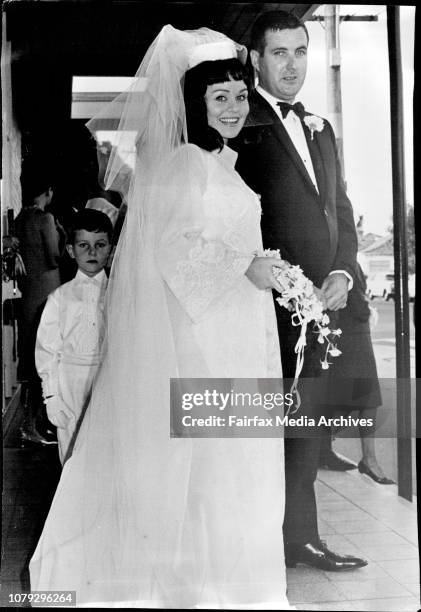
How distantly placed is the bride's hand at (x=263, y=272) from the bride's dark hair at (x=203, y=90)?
16.5 inches

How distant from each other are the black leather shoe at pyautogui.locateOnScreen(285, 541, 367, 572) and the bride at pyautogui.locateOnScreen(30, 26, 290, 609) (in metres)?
0.04

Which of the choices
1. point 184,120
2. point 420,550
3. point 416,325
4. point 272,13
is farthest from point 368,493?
point 272,13

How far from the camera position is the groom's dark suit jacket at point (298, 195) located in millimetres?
2541

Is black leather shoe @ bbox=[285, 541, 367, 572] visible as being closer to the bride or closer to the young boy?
the bride

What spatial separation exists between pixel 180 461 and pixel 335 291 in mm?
805

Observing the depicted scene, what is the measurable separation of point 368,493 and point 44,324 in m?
1.30

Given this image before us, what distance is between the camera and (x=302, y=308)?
2553 mm

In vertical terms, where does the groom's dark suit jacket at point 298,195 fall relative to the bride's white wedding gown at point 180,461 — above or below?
above

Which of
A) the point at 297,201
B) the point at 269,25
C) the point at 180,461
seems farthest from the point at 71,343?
the point at 269,25

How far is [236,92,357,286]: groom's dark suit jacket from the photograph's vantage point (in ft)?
8.34

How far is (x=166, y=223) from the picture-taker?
248 cm

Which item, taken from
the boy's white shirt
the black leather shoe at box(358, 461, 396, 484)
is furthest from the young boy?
the black leather shoe at box(358, 461, 396, 484)

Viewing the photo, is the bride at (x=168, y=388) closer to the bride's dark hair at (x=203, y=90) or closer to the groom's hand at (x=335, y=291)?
the bride's dark hair at (x=203, y=90)

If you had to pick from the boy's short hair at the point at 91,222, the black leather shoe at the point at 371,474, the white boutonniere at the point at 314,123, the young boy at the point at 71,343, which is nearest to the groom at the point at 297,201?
the white boutonniere at the point at 314,123
